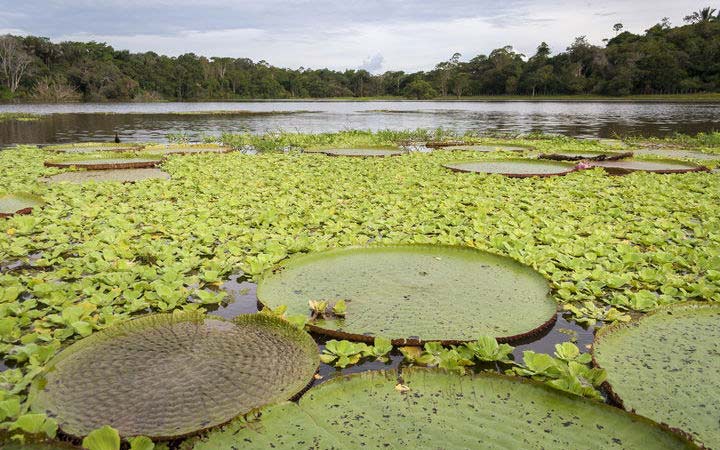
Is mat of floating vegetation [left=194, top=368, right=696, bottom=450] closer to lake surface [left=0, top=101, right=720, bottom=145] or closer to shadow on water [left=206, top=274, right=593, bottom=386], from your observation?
shadow on water [left=206, top=274, right=593, bottom=386]

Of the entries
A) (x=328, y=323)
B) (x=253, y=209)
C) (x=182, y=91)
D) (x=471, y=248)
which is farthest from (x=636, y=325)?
(x=182, y=91)

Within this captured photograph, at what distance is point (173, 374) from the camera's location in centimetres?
206

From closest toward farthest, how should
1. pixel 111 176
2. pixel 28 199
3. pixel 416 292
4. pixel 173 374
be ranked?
pixel 173 374, pixel 416 292, pixel 28 199, pixel 111 176

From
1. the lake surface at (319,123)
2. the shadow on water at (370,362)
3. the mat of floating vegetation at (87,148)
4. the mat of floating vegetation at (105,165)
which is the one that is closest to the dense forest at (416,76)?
the lake surface at (319,123)

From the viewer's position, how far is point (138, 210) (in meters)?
5.15

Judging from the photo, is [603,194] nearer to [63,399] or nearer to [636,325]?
[636,325]

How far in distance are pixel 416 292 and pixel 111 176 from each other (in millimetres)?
6058

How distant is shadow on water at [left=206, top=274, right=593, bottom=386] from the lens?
2354 mm

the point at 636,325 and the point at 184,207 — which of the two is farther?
the point at 184,207

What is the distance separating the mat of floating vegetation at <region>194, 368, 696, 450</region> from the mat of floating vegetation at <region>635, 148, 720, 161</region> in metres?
9.64

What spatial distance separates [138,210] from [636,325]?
453 cm

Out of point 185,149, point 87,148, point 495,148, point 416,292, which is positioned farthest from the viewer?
point 87,148

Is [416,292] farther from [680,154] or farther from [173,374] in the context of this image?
[680,154]

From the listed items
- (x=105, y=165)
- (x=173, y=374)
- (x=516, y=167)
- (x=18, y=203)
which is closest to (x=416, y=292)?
(x=173, y=374)
